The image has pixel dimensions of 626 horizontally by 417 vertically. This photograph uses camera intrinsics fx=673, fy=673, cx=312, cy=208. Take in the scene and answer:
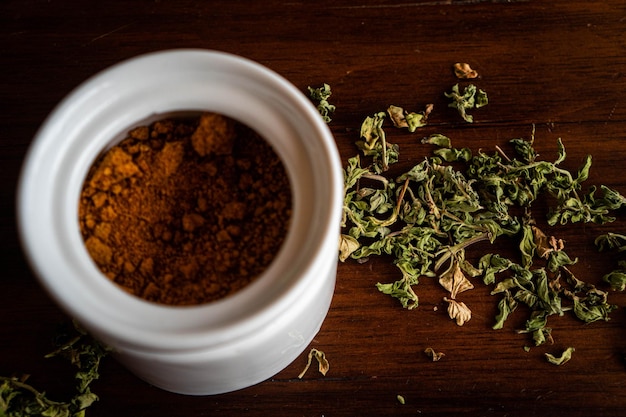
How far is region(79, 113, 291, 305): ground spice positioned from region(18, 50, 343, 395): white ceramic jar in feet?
0.04

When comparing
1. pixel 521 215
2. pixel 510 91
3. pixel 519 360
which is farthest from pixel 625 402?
pixel 510 91

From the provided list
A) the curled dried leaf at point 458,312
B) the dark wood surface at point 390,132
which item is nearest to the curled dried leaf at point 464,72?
the dark wood surface at point 390,132

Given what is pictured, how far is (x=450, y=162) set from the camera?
77 centimetres

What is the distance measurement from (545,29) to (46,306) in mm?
664

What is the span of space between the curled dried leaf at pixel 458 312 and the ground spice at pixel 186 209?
27cm

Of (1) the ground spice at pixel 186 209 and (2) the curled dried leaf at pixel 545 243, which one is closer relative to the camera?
(1) the ground spice at pixel 186 209

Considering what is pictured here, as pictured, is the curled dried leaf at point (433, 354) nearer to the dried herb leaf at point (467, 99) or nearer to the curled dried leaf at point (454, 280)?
the curled dried leaf at point (454, 280)

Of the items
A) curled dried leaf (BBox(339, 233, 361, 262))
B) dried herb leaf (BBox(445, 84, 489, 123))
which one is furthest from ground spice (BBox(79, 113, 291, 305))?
dried herb leaf (BBox(445, 84, 489, 123))

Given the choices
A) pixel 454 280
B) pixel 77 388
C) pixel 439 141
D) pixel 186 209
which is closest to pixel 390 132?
pixel 439 141

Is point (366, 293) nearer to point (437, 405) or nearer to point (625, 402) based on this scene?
point (437, 405)

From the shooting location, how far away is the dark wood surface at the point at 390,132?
724 mm

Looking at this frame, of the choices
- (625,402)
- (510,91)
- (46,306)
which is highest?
(510,91)

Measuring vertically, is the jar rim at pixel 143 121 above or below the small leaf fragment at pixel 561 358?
above

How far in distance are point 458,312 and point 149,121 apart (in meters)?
0.39
